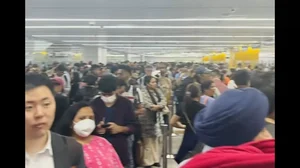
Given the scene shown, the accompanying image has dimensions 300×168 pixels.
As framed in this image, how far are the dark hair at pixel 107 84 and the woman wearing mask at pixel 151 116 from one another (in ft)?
0.84

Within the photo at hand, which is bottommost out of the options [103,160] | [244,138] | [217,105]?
[103,160]

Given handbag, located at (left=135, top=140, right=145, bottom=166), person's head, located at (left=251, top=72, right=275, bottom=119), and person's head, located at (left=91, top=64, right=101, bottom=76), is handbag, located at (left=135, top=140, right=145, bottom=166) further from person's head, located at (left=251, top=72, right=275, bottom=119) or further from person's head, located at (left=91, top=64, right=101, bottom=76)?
person's head, located at (left=251, top=72, right=275, bottom=119)

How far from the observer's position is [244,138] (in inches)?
45.1

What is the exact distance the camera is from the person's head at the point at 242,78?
4.86 ft

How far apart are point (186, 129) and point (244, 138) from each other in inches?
21.6

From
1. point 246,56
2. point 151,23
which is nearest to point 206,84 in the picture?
point 246,56

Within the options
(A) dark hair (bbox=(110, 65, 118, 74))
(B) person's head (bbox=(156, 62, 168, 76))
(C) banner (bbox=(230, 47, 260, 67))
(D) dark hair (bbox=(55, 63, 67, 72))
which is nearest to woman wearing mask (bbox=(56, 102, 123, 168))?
(D) dark hair (bbox=(55, 63, 67, 72))

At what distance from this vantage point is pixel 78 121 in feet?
4.86

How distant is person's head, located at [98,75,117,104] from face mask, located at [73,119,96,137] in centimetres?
30

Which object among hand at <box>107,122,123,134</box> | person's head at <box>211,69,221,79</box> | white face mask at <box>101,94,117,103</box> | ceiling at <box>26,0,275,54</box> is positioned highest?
ceiling at <box>26,0,275,54</box>

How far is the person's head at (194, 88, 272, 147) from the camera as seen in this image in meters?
1.17

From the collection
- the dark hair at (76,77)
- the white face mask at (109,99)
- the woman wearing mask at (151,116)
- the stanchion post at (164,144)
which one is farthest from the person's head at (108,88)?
the stanchion post at (164,144)

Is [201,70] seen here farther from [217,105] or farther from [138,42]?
[138,42]
